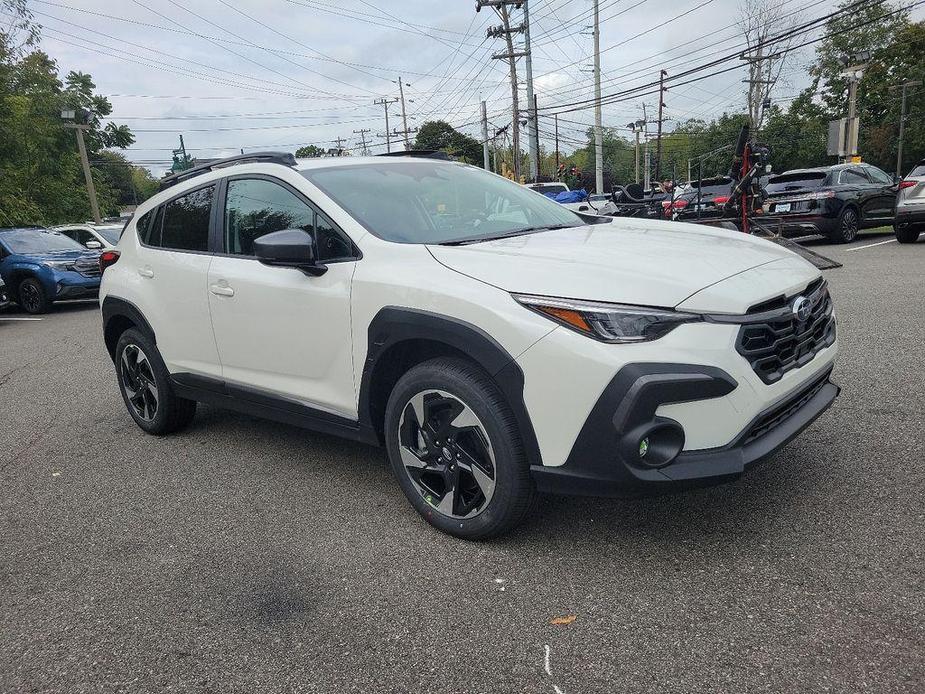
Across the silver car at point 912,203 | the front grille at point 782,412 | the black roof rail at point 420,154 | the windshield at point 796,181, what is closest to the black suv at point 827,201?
the windshield at point 796,181

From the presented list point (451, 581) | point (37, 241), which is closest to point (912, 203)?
point (451, 581)

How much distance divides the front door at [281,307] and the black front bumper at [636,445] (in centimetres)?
118

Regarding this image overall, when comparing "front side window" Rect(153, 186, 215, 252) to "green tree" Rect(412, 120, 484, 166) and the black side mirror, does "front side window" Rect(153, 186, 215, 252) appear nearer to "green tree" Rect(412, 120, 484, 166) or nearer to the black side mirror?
the black side mirror

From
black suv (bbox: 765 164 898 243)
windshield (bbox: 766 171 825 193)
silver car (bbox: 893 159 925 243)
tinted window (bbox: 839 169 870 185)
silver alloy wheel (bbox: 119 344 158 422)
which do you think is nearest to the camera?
silver alloy wheel (bbox: 119 344 158 422)

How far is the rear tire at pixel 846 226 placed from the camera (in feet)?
45.7

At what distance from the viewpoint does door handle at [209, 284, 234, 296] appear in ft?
12.6

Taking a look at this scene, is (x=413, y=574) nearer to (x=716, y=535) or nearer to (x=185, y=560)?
(x=185, y=560)

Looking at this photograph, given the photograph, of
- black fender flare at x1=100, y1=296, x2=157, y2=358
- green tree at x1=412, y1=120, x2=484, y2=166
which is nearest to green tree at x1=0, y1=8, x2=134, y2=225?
black fender flare at x1=100, y1=296, x2=157, y2=358

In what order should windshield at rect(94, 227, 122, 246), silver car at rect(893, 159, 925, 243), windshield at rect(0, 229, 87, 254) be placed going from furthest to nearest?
windshield at rect(94, 227, 122, 246), windshield at rect(0, 229, 87, 254), silver car at rect(893, 159, 925, 243)

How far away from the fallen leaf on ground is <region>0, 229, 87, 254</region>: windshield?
13.6 m

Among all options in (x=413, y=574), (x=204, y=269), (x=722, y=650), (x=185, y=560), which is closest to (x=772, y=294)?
(x=722, y=650)

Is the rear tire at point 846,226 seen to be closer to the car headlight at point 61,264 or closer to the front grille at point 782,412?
the front grille at point 782,412

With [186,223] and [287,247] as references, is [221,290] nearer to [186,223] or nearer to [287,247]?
[186,223]

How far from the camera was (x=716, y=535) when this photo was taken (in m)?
2.96
